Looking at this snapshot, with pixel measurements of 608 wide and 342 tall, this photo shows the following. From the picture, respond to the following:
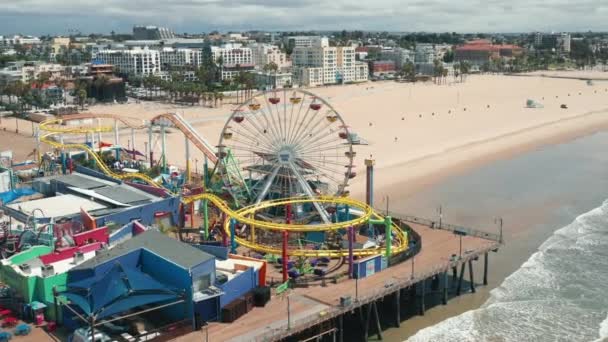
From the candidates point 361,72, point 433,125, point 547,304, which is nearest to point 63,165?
point 547,304

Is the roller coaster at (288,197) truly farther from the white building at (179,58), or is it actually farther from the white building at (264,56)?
the white building at (264,56)

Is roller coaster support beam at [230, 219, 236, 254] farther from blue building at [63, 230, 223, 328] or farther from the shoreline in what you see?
the shoreline

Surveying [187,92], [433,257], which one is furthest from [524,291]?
[187,92]

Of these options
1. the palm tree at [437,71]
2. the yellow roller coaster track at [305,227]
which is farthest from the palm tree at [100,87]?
the yellow roller coaster track at [305,227]

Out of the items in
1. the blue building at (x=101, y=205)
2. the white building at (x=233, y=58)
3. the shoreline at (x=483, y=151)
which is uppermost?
the white building at (x=233, y=58)

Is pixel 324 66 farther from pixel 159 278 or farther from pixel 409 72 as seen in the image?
pixel 159 278

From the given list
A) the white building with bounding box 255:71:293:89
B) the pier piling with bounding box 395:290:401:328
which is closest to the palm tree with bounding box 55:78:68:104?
the white building with bounding box 255:71:293:89
